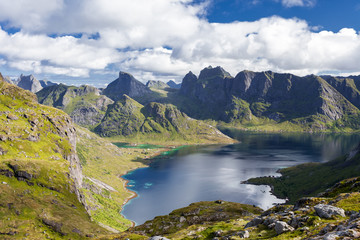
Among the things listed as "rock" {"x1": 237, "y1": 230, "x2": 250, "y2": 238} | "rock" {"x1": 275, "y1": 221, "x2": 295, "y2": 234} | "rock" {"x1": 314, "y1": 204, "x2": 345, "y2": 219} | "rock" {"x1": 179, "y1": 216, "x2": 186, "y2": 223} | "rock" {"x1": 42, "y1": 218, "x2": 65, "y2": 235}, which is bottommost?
"rock" {"x1": 42, "y1": 218, "x2": 65, "y2": 235}

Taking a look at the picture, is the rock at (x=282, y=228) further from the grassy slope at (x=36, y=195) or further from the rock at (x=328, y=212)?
the grassy slope at (x=36, y=195)

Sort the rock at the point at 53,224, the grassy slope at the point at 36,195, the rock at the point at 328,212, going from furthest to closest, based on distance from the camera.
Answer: the rock at the point at 53,224
the grassy slope at the point at 36,195
the rock at the point at 328,212

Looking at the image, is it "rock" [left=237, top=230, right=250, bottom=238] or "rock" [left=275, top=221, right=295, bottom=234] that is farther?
"rock" [left=237, top=230, right=250, bottom=238]

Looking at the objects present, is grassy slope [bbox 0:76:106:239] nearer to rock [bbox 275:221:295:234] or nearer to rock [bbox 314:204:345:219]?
rock [bbox 275:221:295:234]

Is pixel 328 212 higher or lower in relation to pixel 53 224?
higher

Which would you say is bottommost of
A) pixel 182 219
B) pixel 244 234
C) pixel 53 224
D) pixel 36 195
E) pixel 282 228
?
pixel 53 224

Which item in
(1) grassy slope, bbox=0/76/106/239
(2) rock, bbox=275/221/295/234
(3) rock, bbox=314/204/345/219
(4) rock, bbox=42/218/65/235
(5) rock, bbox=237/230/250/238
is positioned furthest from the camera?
(4) rock, bbox=42/218/65/235

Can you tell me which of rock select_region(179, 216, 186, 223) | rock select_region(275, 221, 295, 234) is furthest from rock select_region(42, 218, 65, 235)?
rock select_region(275, 221, 295, 234)

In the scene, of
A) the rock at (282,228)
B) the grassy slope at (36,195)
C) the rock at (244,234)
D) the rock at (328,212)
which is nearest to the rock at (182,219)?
the grassy slope at (36,195)

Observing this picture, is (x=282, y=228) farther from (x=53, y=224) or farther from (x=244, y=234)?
(x=53, y=224)

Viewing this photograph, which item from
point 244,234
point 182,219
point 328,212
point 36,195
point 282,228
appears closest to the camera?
point 328,212

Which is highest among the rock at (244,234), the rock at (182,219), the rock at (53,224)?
the rock at (244,234)

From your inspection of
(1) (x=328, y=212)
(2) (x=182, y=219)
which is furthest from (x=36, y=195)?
(1) (x=328, y=212)

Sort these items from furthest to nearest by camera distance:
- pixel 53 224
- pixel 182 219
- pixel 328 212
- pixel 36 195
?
pixel 36 195
pixel 53 224
pixel 182 219
pixel 328 212
